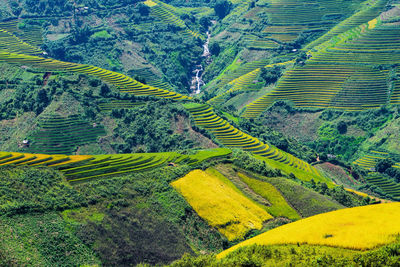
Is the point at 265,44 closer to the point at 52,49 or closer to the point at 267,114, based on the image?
the point at 267,114

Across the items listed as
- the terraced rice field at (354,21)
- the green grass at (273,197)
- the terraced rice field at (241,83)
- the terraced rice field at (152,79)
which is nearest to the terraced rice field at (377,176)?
the green grass at (273,197)

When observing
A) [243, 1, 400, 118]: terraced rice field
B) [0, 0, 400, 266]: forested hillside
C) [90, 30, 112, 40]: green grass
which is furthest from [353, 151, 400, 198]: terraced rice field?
[90, 30, 112, 40]: green grass

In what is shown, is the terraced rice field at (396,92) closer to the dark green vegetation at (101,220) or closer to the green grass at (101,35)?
the dark green vegetation at (101,220)

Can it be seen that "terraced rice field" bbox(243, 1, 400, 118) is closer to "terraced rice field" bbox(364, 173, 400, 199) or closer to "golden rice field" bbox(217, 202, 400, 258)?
"terraced rice field" bbox(364, 173, 400, 199)

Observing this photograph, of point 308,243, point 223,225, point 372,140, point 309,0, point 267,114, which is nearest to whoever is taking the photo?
point 308,243

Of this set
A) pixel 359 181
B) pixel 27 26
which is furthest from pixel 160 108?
pixel 27 26

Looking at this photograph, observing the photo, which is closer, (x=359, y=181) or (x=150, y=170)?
(x=150, y=170)
